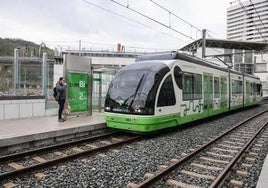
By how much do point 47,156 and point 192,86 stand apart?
23.8 ft

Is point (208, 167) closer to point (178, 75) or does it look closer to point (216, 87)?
point (178, 75)

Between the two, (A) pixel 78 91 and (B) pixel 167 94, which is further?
(A) pixel 78 91

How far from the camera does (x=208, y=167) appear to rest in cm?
694

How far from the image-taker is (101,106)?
17109mm

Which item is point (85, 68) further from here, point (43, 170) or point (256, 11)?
point (256, 11)

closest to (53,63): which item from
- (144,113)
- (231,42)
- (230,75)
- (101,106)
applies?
(101,106)

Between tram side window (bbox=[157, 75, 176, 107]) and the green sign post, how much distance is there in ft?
15.9

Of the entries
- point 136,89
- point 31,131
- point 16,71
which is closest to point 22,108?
point 16,71

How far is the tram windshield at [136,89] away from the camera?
998 centimetres

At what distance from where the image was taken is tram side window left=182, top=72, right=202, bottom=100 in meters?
12.1

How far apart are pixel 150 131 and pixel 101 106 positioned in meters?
7.31

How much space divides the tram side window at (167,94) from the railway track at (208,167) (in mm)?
2081

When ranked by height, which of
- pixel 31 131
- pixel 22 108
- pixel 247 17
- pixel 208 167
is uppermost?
pixel 247 17

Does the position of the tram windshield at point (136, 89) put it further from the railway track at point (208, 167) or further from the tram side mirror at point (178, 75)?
the railway track at point (208, 167)
